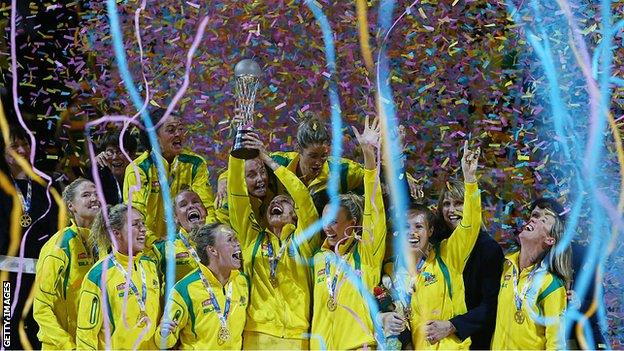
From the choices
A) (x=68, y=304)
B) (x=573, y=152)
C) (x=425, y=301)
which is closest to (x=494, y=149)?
(x=573, y=152)

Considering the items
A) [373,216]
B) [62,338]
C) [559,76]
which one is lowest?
[62,338]

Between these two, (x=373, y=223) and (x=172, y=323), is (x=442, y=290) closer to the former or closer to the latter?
(x=373, y=223)

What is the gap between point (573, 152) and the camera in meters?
8.63

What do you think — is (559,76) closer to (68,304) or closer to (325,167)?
(325,167)

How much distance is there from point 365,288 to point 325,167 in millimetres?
665

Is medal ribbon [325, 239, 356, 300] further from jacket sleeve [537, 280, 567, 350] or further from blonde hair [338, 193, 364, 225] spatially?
jacket sleeve [537, 280, 567, 350]

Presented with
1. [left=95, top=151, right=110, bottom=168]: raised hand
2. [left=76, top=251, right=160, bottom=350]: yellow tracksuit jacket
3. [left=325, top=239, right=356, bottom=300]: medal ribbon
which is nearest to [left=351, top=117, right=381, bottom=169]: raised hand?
[left=325, top=239, right=356, bottom=300]: medal ribbon

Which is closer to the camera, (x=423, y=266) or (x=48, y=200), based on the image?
(x=423, y=266)

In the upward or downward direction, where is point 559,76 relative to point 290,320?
upward

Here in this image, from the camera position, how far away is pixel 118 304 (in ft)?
27.8

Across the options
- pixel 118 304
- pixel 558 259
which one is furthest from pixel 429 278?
pixel 118 304

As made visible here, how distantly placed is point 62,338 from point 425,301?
1.83m

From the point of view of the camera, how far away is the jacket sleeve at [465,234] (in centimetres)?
808

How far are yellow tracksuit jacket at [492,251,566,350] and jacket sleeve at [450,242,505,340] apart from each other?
0.08 m
